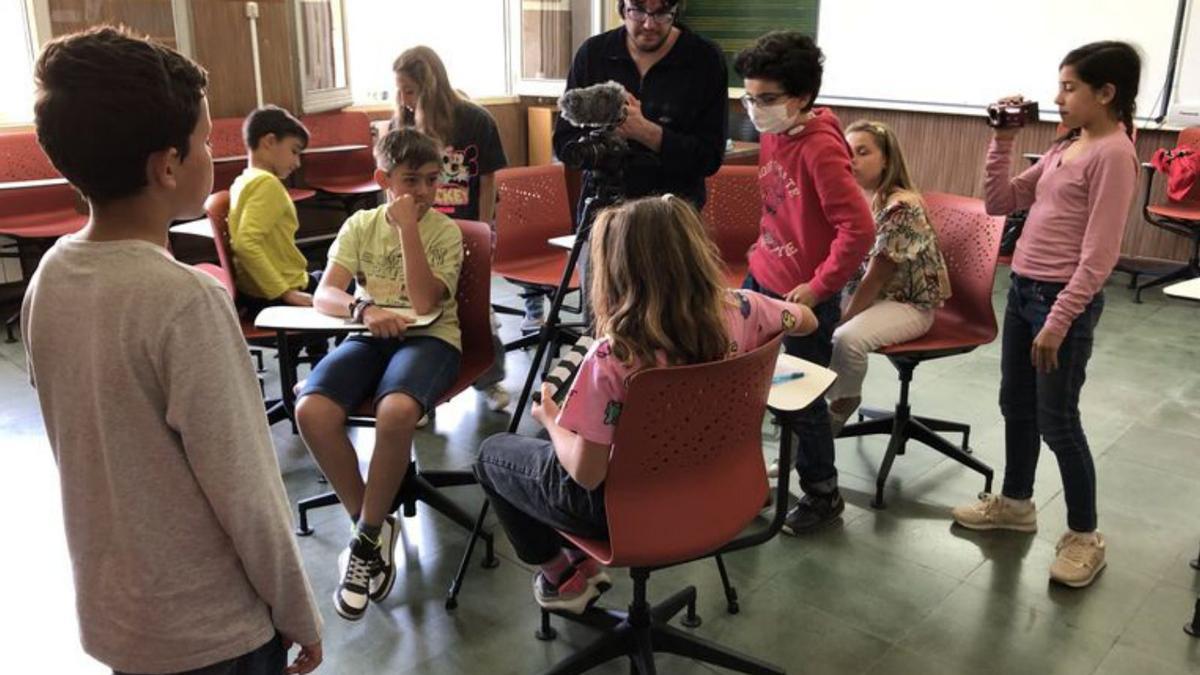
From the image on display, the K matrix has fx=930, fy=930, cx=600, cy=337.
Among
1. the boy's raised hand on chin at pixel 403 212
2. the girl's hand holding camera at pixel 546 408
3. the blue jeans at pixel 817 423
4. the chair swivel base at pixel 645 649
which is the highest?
the boy's raised hand on chin at pixel 403 212

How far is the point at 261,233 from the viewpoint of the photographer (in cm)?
266

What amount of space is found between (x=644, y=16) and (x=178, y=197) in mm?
1631

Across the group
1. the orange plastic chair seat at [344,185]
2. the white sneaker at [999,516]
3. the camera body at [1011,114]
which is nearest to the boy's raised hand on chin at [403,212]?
the camera body at [1011,114]

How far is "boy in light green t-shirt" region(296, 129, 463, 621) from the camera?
2080 millimetres

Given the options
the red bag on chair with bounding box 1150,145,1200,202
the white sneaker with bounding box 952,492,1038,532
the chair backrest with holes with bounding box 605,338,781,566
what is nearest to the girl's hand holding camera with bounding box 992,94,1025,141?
the white sneaker with bounding box 952,492,1038,532

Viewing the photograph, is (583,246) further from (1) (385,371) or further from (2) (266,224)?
(2) (266,224)

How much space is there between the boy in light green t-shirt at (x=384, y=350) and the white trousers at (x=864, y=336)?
40.5 inches

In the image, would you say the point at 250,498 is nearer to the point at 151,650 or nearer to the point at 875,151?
the point at 151,650

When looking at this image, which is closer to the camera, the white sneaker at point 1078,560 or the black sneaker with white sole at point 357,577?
the black sneaker with white sole at point 357,577

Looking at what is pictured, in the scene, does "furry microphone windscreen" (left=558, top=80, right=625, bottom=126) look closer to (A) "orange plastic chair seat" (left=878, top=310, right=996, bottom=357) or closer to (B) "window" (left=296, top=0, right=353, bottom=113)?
(A) "orange plastic chair seat" (left=878, top=310, right=996, bottom=357)

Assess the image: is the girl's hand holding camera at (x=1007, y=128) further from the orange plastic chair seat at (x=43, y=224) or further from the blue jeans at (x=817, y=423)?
the orange plastic chair seat at (x=43, y=224)

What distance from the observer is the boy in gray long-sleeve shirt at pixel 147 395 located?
914 millimetres

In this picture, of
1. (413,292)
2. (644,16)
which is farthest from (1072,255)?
(413,292)

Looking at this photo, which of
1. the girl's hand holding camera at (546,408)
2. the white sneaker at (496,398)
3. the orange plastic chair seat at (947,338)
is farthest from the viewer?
the white sneaker at (496,398)
